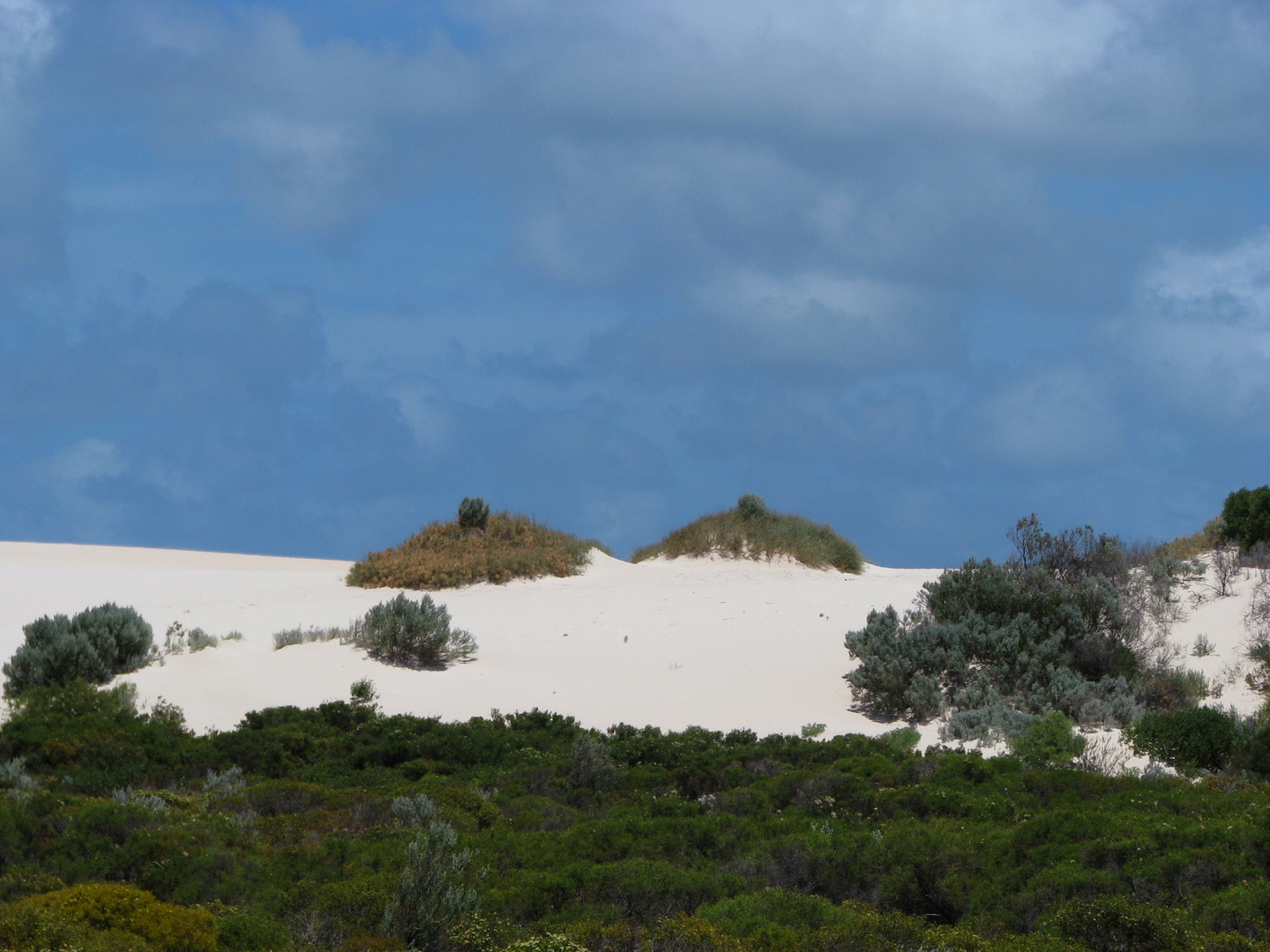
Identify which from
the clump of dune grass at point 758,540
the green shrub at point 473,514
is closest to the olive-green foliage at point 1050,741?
the clump of dune grass at point 758,540

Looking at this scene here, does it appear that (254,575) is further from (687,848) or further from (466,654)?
(687,848)

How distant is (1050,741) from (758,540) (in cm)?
1451

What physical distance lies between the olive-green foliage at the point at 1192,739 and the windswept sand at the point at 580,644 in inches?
97.0

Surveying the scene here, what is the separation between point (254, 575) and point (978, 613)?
19153 mm

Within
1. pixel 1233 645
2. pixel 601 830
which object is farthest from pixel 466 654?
pixel 1233 645

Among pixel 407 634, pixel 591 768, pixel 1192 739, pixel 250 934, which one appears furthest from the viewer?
pixel 407 634

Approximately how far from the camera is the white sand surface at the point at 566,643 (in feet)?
49.4

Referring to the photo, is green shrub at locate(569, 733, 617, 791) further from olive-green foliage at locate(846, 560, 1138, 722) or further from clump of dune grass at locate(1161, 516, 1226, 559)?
clump of dune grass at locate(1161, 516, 1226, 559)

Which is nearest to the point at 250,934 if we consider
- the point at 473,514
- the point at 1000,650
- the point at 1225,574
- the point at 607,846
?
the point at 607,846

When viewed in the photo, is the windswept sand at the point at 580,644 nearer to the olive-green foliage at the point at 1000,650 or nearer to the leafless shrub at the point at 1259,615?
the leafless shrub at the point at 1259,615

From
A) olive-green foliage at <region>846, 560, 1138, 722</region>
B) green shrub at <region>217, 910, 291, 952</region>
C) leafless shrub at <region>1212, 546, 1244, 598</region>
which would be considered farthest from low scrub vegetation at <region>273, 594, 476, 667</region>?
leafless shrub at <region>1212, 546, 1244, 598</region>

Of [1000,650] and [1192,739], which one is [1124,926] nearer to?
[1192,739]

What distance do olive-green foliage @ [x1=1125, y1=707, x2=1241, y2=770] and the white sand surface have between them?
250 centimetres

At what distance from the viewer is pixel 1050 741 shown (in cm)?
1241
